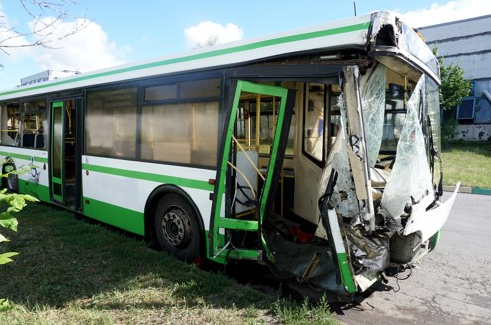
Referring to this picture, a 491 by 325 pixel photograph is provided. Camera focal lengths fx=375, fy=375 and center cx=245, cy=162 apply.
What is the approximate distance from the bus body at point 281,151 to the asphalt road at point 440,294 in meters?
0.35

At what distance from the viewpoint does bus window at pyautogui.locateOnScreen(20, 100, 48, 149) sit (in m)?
7.68

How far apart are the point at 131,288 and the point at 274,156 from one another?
2.08m

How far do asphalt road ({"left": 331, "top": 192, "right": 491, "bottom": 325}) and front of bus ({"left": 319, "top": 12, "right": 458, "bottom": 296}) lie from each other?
14.7 inches

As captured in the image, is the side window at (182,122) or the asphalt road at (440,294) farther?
the side window at (182,122)

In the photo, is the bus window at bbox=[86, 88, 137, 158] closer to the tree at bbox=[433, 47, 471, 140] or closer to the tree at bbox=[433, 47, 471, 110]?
the tree at bbox=[433, 47, 471, 140]

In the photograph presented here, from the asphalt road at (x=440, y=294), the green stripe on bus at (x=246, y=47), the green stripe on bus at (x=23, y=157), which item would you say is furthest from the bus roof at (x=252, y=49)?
the asphalt road at (x=440, y=294)

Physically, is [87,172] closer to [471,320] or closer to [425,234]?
[425,234]

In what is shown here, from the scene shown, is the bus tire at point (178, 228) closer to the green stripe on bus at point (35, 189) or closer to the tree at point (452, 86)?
the green stripe on bus at point (35, 189)

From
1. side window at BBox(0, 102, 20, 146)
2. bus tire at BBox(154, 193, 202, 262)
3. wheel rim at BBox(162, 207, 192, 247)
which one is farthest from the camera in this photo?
side window at BBox(0, 102, 20, 146)

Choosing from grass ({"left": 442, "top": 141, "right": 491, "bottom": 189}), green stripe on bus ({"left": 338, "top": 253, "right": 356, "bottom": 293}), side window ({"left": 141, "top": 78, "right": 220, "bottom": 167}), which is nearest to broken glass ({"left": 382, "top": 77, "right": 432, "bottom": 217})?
green stripe on bus ({"left": 338, "top": 253, "right": 356, "bottom": 293})

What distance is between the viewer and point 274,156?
4195 mm

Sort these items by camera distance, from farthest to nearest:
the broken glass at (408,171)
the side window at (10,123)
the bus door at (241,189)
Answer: the side window at (10,123) < the bus door at (241,189) < the broken glass at (408,171)

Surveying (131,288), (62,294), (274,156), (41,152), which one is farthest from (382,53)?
(41,152)

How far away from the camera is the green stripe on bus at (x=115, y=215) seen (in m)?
5.53
